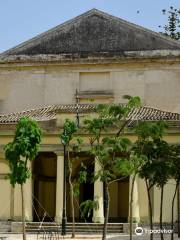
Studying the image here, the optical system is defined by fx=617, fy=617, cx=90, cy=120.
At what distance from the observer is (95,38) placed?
136 ft

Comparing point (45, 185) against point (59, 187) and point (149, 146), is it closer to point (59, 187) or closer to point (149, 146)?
point (59, 187)

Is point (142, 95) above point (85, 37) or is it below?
below

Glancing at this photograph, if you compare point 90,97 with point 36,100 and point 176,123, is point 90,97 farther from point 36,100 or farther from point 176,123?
point 176,123

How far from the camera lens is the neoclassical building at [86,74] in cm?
3762

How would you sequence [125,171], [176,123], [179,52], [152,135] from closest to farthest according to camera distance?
[125,171]
[152,135]
[176,123]
[179,52]

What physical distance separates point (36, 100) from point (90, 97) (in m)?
3.87

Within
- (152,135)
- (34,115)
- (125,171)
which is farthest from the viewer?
(34,115)

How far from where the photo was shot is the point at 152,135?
2284cm

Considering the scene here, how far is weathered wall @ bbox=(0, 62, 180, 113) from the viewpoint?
40.0 metres

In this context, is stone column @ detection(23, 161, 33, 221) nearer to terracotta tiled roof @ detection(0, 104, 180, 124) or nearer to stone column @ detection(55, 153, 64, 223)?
stone column @ detection(55, 153, 64, 223)

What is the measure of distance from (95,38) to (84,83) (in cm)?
317

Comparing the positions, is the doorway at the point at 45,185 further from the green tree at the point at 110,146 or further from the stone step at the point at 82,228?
the green tree at the point at 110,146

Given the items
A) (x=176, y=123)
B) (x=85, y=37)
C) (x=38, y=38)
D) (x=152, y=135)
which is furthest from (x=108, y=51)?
(x=152, y=135)

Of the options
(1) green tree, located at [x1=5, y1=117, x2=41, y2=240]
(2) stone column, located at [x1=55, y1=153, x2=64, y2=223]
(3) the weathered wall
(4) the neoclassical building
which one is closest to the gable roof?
(4) the neoclassical building
